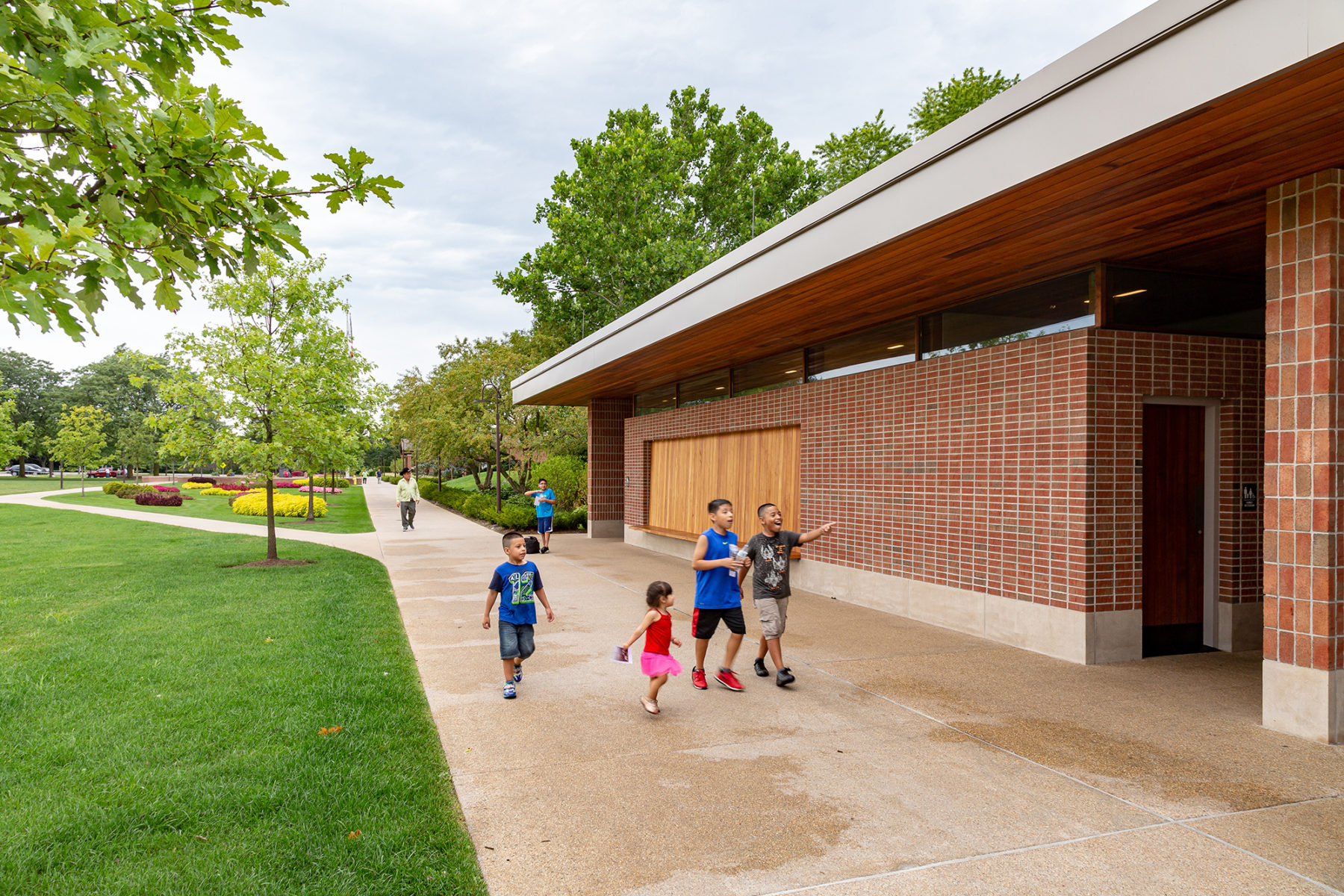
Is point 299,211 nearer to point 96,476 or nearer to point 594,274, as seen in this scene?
point 594,274

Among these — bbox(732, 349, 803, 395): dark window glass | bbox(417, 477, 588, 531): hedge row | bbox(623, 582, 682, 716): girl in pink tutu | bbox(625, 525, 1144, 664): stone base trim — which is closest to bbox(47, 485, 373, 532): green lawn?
bbox(417, 477, 588, 531): hedge row

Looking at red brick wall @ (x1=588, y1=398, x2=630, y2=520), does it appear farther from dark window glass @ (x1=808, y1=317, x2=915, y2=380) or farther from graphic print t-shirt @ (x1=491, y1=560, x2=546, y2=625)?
graphic print t-shirt @ (x1=491, y1=560, x2=546, y2=625)

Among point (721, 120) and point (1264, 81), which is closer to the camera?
point (1264, 81)

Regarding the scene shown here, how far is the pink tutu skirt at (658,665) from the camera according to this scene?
17.9 feet

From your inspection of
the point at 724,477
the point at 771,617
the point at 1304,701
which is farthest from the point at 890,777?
the point at 724,477

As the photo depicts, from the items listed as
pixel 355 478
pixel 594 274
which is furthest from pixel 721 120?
pixel 355 478

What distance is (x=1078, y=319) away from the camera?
7.53 meters

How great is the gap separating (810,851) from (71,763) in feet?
13.7

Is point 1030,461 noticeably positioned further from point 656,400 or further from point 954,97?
point 954,97

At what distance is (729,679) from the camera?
20.5 ft

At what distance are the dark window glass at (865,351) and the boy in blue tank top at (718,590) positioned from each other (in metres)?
4.74

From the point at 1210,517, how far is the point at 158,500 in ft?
110

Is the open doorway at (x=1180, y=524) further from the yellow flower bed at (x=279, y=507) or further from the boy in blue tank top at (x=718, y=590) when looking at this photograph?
the yellow flower bed at (x=279, y=507)

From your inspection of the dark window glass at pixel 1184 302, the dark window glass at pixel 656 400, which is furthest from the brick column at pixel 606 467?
the dark window glass at pixel 1184 302
